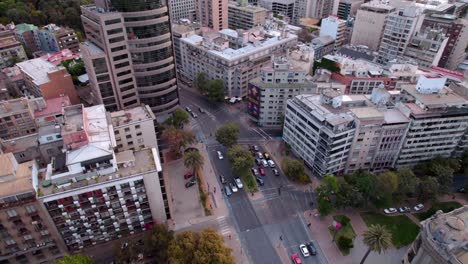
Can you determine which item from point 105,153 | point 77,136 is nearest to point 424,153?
point 105,153

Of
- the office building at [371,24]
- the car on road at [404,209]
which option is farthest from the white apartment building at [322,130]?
the office building at [371,24]

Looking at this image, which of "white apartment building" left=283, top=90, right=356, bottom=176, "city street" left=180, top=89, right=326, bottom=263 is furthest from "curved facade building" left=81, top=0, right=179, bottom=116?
"white apartment building" left=283, top=90, right=356, bottom=176

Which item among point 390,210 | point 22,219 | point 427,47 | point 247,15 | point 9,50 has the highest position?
point 247,15

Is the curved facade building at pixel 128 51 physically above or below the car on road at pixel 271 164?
above

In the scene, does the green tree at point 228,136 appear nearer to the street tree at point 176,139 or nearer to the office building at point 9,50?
the street tree at point 176,139

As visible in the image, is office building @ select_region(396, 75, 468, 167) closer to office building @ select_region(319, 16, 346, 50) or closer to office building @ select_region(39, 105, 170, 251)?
office building @ select_region(39, 105, 170, 251)

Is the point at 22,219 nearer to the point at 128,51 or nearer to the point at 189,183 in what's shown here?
the point at 189,183

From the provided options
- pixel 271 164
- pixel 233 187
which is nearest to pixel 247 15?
pixel 271 164
